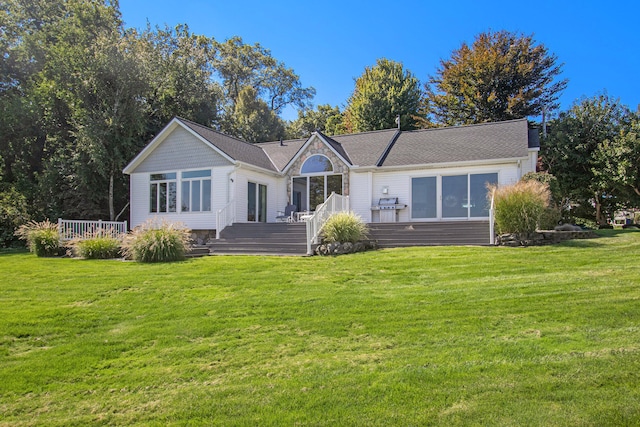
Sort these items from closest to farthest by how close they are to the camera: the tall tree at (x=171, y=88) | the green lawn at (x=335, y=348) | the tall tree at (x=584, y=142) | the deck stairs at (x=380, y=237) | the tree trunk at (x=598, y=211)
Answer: the green lawn at (x=335, y=348) → the deck stairs at (x=380, y=237) → the tall tree at (x=584, y=142) → the tree trunk at (x=598, y=211) → the tall tree at (x=171, y=88)

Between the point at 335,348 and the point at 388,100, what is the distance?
2543 cm

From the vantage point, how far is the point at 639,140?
17594mm

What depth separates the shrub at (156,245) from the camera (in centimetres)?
1124

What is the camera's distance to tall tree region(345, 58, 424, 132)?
2800 cm

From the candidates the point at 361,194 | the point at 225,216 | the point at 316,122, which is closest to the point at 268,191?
the point at 225,216

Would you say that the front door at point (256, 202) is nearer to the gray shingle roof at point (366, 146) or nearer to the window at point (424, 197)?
the gray shingle roof at point (366, 146)

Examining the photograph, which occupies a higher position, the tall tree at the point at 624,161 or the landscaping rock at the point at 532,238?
the tall tree at the point at 624,161

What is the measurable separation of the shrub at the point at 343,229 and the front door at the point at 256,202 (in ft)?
20.2

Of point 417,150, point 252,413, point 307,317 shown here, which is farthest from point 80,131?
point 252,413

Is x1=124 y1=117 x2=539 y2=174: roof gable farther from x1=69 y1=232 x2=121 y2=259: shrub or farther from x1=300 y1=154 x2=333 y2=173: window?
x1=69 y1=232 x2=121 y2=259: shrub

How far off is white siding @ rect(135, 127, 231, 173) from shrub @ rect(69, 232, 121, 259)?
210 inches

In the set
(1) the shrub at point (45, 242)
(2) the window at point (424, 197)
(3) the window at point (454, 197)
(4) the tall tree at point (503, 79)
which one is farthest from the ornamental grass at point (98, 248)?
(4) the tall tree at point (503, 79)

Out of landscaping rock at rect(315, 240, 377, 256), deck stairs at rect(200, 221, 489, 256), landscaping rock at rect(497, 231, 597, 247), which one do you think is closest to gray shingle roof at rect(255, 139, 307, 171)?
deck stairs at rect(200, 221, 489, 256)

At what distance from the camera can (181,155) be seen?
1784cm
